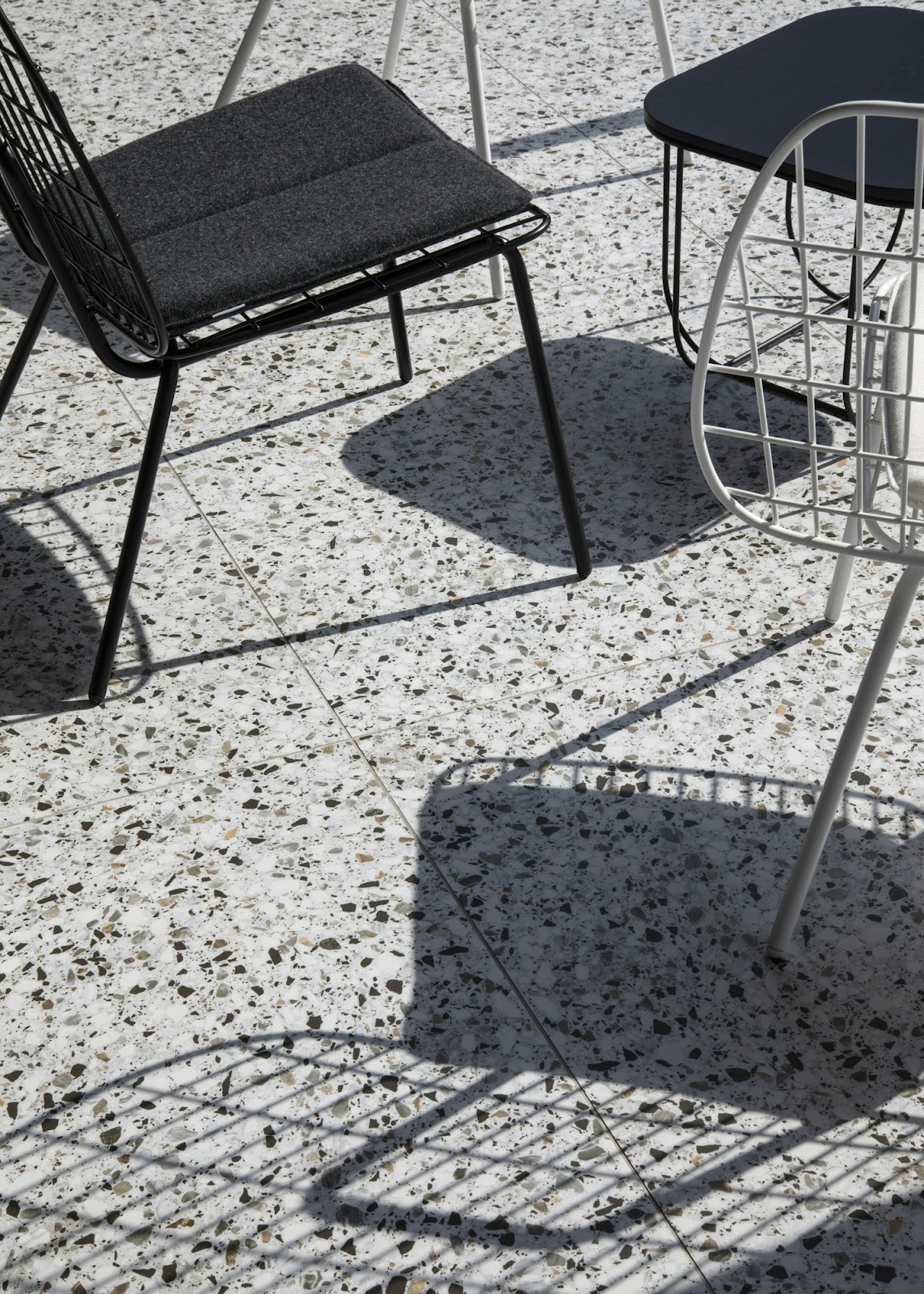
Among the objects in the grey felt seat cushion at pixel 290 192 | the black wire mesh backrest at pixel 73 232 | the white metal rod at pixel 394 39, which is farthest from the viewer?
the white metal rod at pixel 394 39

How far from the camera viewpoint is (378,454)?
203 centimetres

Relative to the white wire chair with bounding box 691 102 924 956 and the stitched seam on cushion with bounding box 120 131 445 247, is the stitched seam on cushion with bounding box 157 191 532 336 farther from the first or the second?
the white wire chair with bounding box 691 102 924 956

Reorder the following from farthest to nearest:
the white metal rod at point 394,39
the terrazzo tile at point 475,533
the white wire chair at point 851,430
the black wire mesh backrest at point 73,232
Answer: the white metal rod at point 394,39, the terrazzo tile at point 475,533, the black wire mesh backrest at point 73,232, the white wire chair at point 851,430

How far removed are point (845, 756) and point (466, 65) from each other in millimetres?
1558

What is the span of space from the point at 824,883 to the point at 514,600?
0.56 m

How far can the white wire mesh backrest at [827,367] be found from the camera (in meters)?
0.98

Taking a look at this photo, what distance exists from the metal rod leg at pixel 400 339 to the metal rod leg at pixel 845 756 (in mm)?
1053

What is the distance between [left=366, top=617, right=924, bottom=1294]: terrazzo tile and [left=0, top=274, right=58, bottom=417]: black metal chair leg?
0.73 m

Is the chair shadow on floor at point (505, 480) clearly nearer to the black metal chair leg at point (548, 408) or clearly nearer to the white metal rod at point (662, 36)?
the black metal chair leg at point (548, 408)

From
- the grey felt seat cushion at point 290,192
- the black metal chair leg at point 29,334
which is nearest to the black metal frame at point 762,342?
the grey felt seat cushion at point 290,192

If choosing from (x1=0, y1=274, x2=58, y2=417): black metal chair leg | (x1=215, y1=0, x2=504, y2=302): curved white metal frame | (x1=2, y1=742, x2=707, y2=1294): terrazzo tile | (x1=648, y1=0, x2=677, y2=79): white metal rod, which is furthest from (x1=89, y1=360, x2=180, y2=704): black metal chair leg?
(x1=648, y1=0, x2=677, y2=79): white metal rod

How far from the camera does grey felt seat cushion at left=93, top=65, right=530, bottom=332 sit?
1.48 metres

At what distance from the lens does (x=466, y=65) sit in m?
2.31

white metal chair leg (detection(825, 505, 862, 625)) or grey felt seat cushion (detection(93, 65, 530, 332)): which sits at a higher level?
grey felt seat cushion (detection(93, 65, 530, 332))
